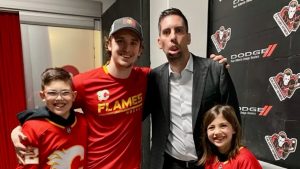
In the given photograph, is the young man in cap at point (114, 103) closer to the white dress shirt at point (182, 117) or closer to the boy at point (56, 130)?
the boy at point (56, 130)

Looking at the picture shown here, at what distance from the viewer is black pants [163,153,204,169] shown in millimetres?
1389

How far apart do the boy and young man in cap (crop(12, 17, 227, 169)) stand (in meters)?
0.07

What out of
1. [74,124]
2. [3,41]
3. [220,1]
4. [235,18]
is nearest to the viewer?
[74,124]

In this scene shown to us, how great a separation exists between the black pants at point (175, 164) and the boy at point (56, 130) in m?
0.46

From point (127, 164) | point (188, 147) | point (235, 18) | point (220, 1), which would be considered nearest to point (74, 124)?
point (127, 164)

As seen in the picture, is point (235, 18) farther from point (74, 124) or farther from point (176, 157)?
point (74, 124)

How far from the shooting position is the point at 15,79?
3.05 m

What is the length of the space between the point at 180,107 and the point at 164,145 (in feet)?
0.76

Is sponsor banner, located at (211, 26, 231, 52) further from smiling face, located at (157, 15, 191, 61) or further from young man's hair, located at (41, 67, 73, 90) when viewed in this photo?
young man's hair, located at (41, 67, 73, 90)

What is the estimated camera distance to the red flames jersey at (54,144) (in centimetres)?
117

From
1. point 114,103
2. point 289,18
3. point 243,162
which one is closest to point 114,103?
point 114,103

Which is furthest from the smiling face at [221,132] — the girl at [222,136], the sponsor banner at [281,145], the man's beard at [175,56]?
the sponsor banner at [281,145]

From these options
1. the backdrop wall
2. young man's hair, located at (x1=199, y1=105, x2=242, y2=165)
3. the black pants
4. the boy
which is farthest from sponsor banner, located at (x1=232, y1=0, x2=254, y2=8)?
the boy

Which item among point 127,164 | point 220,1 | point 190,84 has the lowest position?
point 127,164
